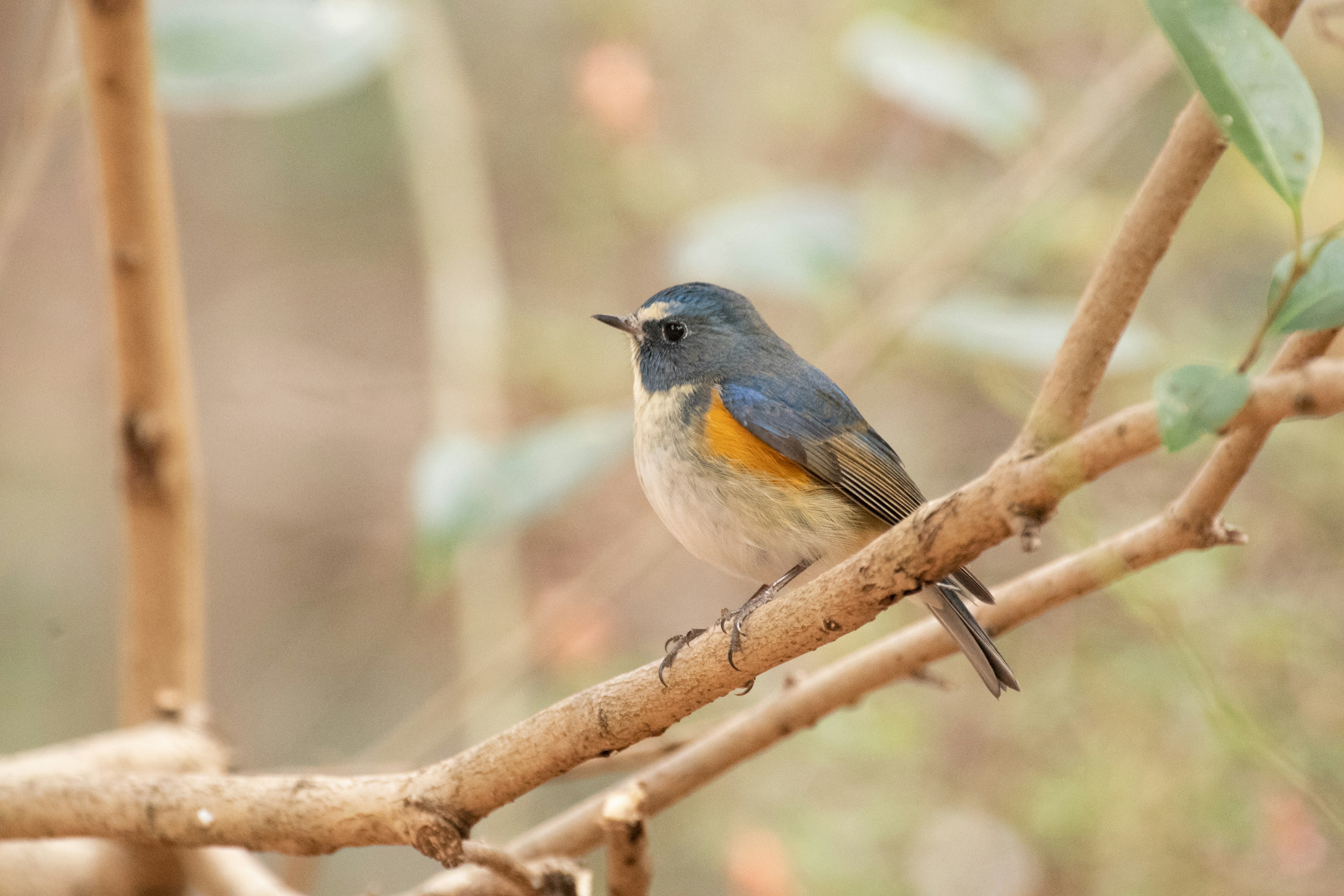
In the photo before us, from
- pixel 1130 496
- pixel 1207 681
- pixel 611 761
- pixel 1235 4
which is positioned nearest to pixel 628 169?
pixel 1130 496

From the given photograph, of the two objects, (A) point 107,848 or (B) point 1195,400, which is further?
(A) point 107,848

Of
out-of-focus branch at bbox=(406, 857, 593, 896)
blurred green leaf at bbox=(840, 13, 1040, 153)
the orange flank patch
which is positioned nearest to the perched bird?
the orange flank patch

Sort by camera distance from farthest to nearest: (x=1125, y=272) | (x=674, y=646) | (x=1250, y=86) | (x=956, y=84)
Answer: (x=956, y=84) < (x=674, y=646) < (x=1125, y=272) < (x=1250, y=86)

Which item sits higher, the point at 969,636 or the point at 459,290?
the point at 459,290

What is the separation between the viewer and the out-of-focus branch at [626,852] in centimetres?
157

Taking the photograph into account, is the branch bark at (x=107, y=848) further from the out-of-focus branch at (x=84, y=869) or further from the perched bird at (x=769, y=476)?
the perched bird at (x=769, y=476)

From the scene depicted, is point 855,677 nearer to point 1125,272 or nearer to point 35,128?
point 1125,272

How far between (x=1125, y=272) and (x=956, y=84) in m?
1.50

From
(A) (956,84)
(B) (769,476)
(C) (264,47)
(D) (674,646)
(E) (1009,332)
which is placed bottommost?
(D) (674,646)

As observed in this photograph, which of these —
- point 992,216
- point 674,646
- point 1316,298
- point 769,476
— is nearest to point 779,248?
point 992,216

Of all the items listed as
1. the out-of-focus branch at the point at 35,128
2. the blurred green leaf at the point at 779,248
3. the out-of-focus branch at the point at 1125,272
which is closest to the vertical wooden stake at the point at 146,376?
the out-of-focus branch at the point at 35,128

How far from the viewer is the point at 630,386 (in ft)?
14.2

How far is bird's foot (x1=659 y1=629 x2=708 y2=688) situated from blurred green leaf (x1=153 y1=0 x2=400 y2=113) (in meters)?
1.43

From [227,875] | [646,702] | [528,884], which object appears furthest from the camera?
[227,875]
